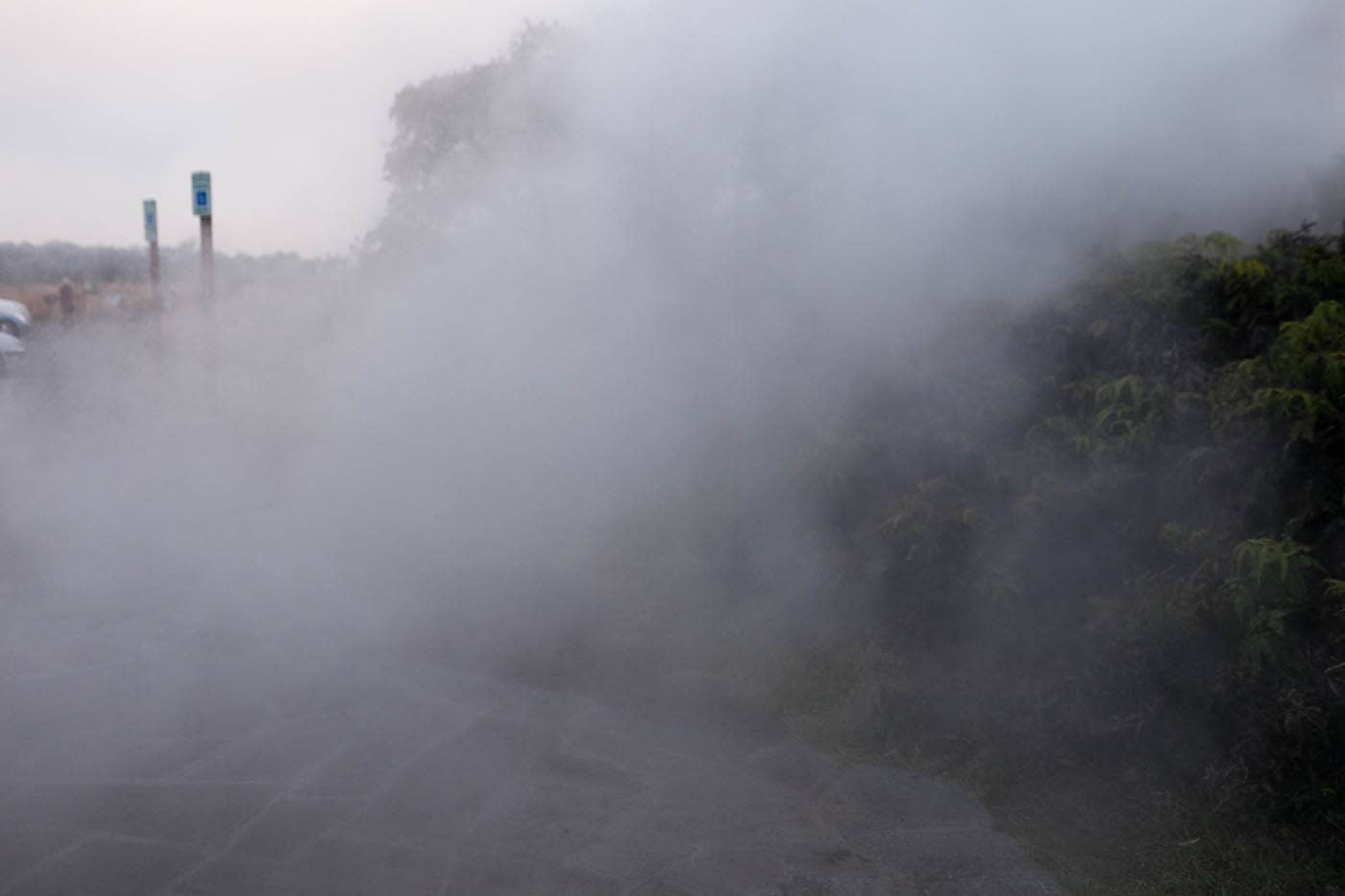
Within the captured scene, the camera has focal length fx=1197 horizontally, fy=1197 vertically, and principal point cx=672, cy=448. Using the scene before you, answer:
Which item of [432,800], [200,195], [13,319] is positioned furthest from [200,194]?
[432,800]

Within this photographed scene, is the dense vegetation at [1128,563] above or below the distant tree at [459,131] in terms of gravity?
below

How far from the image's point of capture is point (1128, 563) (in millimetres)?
3686

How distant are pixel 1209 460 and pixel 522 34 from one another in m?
4.08

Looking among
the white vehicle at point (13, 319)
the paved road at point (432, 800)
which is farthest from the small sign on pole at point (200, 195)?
the paved road at point (432, 800)

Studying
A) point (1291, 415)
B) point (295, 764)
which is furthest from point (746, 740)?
point (1291, 415)

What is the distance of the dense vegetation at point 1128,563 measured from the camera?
10.2ft

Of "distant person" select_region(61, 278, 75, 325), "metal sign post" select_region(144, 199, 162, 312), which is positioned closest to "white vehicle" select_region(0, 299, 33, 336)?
"distant person" select_region(61, 278, 75, 325)

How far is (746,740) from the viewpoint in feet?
13.2

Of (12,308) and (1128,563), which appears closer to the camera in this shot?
(1128,563)

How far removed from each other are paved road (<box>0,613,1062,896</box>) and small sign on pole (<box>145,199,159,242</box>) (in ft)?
16.3

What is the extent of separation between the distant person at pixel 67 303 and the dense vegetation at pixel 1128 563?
512cm

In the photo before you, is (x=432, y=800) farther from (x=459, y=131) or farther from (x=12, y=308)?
(x=12, y=308)

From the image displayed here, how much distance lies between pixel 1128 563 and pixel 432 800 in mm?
2234

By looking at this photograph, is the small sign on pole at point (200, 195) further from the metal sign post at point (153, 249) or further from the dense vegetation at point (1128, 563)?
the dense vegetation at point (1128, 563)
